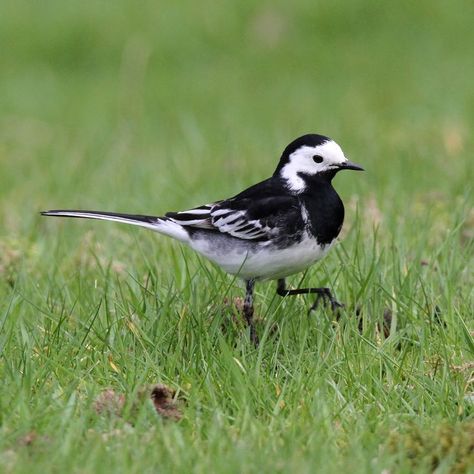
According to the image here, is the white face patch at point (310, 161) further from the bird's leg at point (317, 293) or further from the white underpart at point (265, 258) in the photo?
the bird's leg at point (317, 293)

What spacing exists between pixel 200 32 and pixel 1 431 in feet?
39.3

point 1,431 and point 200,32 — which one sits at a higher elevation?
point 200,32

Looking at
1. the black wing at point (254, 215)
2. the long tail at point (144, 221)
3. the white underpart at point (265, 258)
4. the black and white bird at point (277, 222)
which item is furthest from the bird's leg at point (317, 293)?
the long tail at point (144, 221)

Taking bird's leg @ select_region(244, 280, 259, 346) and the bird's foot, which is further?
the bird's foot

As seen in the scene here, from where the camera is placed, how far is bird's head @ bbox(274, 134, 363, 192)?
16.6ft

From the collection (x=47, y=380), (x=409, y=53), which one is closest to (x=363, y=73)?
(x=409, y=53)

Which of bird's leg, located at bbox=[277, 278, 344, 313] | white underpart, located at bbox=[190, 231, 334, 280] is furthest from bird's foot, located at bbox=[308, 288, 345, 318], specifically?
white underpart, located at bbox=[190, 231, 334, 280]

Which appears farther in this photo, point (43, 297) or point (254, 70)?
point (254, 70)

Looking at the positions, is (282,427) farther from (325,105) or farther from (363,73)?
(363,73)

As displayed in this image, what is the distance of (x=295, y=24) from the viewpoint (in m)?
15.1

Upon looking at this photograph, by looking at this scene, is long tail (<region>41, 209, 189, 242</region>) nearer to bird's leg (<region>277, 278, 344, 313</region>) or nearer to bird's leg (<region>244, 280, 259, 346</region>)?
bird's leg (<region>244, 280, 259, 346</region>)

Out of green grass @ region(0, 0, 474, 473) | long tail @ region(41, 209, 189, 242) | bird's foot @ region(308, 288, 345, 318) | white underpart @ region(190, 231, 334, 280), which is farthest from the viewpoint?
long tail @ region(41, 209, 189, 242)

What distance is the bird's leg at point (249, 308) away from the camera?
15.8ft

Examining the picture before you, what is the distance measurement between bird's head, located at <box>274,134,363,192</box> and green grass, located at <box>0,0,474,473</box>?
46 centimetres
